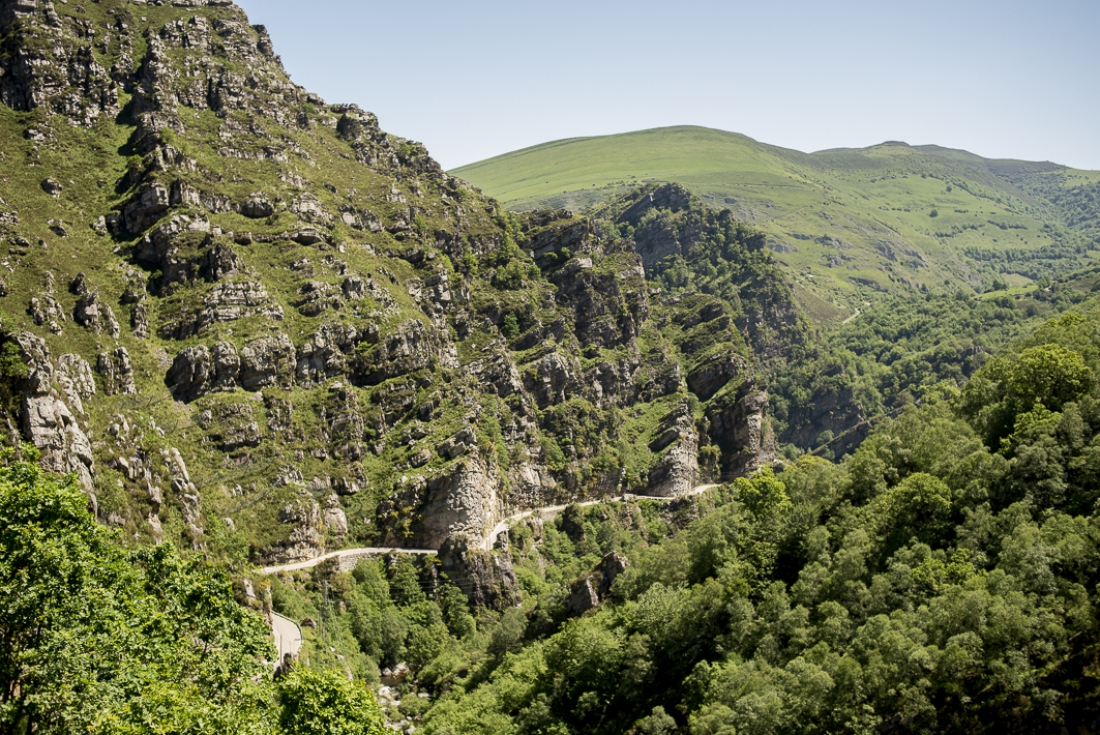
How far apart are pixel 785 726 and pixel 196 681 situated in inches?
1764

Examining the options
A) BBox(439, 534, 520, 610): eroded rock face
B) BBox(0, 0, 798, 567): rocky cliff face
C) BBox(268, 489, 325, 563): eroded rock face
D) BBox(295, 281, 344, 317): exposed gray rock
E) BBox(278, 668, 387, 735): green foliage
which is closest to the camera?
BBox(278, 668, 387, 735): green foliage

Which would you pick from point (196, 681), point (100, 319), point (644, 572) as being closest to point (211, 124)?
point (100, 319)

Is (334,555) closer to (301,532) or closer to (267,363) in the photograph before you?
(301,532)

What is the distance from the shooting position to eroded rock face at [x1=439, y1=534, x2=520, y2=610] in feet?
502

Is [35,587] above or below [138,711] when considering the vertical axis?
above

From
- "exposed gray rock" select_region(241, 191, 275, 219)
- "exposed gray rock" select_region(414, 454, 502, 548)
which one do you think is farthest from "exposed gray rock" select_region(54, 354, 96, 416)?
"exposed gray rock" select_region(241, 191, 275, 219)

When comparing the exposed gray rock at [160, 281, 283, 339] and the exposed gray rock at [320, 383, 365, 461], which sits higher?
the exposed gray rock at [160, 281, 283, 339]

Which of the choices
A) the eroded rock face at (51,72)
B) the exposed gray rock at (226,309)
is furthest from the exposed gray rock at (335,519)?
the eroded rock face at (51,72)

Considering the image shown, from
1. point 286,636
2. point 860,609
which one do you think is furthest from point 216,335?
point 860,609

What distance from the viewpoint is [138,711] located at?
53.6 metres

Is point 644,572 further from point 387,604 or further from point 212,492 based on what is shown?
point 212,492

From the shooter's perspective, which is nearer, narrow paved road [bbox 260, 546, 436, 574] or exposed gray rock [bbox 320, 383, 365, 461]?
narrow paved road [bbox 260, 546, 436, 574]

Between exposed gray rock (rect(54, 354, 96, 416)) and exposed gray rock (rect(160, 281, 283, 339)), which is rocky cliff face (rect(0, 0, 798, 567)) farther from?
exposed gray rock (rect(54, 354, 96, 416))

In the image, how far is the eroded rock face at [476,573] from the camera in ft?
502
